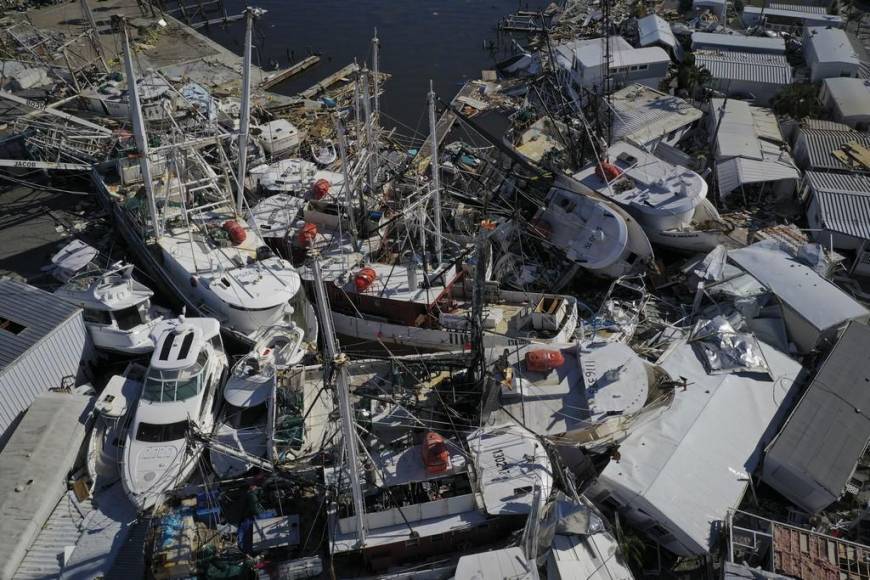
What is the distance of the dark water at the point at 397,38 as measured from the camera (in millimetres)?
46281

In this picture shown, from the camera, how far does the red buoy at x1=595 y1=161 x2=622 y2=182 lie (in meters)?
28.8

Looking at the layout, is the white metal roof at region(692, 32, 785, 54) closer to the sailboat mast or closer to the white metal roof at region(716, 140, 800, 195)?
the white metal roof at region(716, 140, 800, 195)

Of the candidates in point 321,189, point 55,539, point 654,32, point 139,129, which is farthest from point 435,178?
point 654,32

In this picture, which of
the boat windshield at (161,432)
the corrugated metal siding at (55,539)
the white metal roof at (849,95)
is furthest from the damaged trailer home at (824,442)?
the white metal roof at (849,95)

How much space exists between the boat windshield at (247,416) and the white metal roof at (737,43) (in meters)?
35.7

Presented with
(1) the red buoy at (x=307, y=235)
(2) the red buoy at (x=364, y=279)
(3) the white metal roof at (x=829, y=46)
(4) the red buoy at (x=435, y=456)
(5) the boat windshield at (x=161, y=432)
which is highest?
(3) the white metal roof at (x=829, y=46)

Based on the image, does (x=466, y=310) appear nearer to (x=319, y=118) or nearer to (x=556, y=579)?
(x=556, y=579)

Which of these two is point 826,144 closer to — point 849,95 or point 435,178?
point 849,95

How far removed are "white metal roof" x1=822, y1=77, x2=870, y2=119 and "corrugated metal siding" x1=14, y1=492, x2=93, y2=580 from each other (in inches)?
1510

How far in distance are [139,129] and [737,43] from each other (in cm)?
3601

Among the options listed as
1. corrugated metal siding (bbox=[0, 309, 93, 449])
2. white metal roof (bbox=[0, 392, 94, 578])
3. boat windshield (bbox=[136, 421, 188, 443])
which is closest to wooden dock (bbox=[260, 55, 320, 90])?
corrugated metal siding (bbox=[0, 309, 93, 449])

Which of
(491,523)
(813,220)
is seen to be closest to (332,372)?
(491,523)

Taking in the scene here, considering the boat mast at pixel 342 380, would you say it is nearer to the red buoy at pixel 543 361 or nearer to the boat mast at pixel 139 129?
the red buoy at pixel 543 361

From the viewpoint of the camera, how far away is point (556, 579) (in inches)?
656
